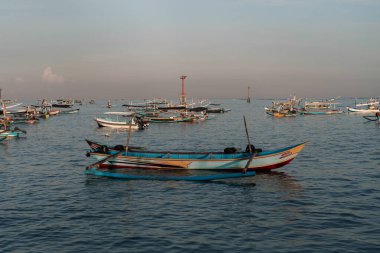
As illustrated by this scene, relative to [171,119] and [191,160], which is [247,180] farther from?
[171,119]

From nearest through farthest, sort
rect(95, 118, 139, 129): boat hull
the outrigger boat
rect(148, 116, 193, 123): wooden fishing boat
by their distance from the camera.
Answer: the outrigger boat < rect(95, 118, 139, 129): boat hull < rect(148, 116, 193, 123): wooden fishing boat

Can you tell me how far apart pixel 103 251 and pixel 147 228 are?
3.32 metres

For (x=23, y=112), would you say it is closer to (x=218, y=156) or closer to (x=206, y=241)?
(x=218, y=156)

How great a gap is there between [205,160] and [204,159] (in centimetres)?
12

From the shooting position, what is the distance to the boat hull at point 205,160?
32.6m

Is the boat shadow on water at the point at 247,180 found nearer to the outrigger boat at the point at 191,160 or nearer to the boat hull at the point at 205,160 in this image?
the outrigger boat at the point at 191,160

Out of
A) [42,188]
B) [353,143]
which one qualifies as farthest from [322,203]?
[353,143]

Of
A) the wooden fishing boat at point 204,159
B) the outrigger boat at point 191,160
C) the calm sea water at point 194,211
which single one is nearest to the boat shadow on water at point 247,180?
the calm sea water at point 194,211

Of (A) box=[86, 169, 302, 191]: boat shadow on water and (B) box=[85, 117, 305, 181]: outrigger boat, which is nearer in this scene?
(A) box=[86, 169, 302, 191]: boat shadow on water

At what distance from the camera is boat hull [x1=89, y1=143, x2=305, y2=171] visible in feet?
107

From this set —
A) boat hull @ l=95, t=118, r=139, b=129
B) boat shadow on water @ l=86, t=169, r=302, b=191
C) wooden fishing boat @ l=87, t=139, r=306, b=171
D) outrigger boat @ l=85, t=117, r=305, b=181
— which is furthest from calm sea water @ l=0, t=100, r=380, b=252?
boat hull @ l=95, t=118, r=139, b=129

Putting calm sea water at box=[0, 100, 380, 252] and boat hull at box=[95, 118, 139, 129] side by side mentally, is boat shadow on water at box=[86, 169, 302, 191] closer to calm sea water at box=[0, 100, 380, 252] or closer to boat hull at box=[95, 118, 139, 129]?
calm sea water at box=[0, 100, 380, 252]

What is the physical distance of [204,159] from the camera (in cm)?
3297

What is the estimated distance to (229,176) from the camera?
28.4 m
